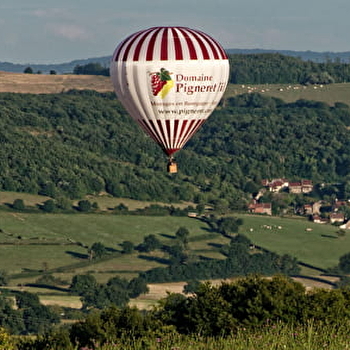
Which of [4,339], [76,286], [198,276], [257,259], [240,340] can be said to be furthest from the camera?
[257,259]

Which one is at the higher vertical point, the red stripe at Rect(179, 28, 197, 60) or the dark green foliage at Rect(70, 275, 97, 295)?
the red stripe at Rect(179, 28, 197, 60)

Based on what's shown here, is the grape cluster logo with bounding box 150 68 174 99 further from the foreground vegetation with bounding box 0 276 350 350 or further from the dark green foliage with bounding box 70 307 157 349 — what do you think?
the dark green foliage with bounding box 70 307 157 349

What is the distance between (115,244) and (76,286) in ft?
131

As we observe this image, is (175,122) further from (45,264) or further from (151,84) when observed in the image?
(45,264)

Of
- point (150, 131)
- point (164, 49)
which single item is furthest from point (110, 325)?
point (164, 49)

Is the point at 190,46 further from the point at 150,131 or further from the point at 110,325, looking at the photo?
the point at 110,325

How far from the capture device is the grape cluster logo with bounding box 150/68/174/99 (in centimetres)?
5978

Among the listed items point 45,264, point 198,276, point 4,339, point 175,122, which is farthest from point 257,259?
point 4,339

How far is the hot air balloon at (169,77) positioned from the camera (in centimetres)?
5972

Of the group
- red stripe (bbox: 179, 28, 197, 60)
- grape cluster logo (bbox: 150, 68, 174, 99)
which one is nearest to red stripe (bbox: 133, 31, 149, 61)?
grape cluster logo (bbox: 150, 68, 174, 99)

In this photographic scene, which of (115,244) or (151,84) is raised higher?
(151,84)

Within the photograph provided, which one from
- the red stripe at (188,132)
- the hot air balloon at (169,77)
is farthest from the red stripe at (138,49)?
the red stripe at (188,132)

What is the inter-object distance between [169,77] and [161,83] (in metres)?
0.52

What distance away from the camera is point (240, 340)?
3719 cm
